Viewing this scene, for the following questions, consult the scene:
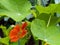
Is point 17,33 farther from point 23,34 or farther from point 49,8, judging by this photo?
point 49,8

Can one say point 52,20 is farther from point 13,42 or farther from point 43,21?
point 13,42

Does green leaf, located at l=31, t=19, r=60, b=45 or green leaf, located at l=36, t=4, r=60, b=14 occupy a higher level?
green leaf, located at l=36, t=4, r=60, b=14

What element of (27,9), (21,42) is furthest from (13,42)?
(27,9)

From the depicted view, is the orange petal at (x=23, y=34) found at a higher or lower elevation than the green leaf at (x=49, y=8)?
lower

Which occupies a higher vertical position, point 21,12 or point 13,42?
point 21,12
